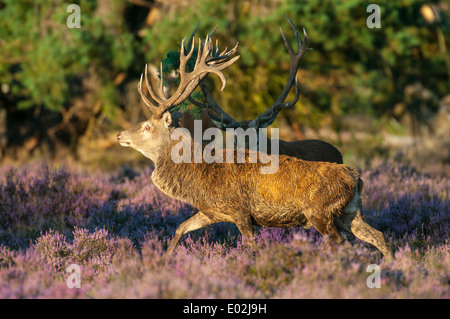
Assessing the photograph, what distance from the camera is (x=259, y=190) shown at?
237 inches

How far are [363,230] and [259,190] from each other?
4.03 ft

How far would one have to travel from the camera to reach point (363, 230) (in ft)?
19.8

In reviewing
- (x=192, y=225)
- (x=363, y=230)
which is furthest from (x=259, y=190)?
(x=363, y=230)

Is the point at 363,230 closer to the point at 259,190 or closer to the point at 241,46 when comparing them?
the point at 259,190

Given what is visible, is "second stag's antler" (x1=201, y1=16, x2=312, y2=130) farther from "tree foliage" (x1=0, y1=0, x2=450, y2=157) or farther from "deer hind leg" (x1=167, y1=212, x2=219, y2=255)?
"tree foliage" (x1=0, y1=0, x2=450, y2=157)

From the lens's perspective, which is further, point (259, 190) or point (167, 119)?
point (167, 119)

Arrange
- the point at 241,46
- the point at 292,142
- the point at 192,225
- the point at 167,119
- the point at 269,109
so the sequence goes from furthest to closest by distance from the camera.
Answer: the point at 241,46 < the point at 269,109 < the point at 292,142 < the point at 167,119 < the point at 192,225

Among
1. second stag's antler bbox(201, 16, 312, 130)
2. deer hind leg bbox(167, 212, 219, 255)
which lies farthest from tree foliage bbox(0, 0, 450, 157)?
deer hind leg bbox(167, 212, 219, 255)

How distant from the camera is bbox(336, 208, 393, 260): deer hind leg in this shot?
19.6 feet

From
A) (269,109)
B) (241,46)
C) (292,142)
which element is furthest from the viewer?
(241,46)

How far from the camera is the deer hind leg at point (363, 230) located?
598 centimetres

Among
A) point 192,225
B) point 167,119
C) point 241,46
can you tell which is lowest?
point 192,225

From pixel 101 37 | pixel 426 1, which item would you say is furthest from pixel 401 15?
pixel 101 37

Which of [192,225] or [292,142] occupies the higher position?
[292,142]
